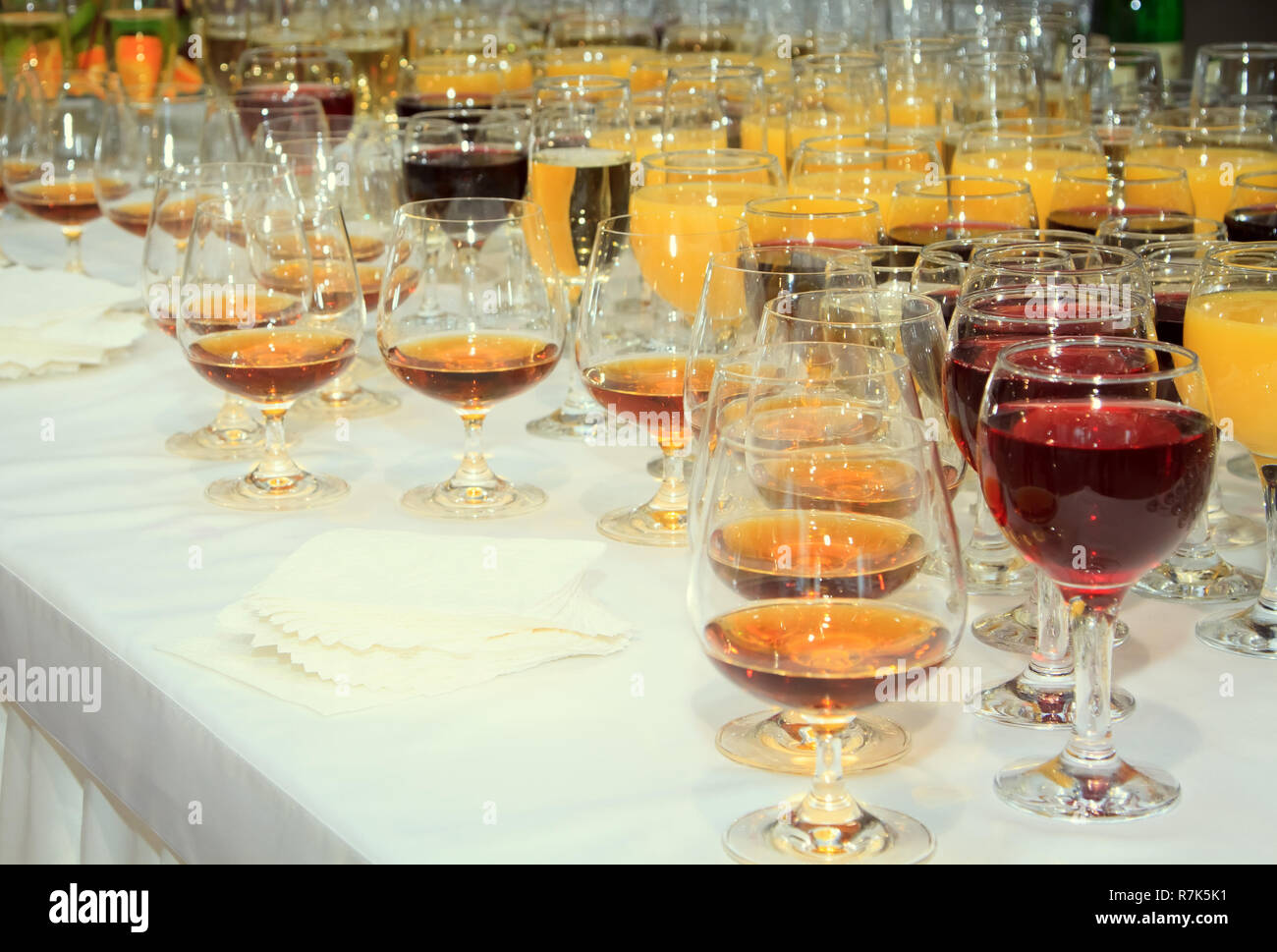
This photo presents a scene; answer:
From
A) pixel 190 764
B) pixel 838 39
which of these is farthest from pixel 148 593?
pixel 838 39

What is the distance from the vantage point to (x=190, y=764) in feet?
3.47

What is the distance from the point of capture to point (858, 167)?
176cm

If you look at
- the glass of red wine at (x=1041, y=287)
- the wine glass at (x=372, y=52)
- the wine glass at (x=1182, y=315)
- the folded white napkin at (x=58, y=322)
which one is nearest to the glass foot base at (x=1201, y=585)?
the wine glass at (x=1182, y=315)

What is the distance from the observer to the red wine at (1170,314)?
4.30ft

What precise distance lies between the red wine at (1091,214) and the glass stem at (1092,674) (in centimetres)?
75

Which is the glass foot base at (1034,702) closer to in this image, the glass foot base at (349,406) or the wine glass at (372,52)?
the glass foot base at (349,406)

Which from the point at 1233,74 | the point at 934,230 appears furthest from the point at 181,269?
the point at 1233,74

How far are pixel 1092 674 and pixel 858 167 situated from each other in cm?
96

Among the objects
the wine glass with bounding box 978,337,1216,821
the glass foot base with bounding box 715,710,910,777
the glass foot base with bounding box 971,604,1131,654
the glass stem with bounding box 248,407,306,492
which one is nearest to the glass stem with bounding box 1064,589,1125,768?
the wine glass with bounding box 978,337,1216,821

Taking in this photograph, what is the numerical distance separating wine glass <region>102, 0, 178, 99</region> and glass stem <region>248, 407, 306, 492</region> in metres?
1.70

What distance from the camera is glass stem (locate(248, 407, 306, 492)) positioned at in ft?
4.91

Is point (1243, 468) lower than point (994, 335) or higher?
lower

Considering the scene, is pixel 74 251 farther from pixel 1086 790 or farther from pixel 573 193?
pixel 1086 790

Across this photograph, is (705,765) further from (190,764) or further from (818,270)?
(818,270)
